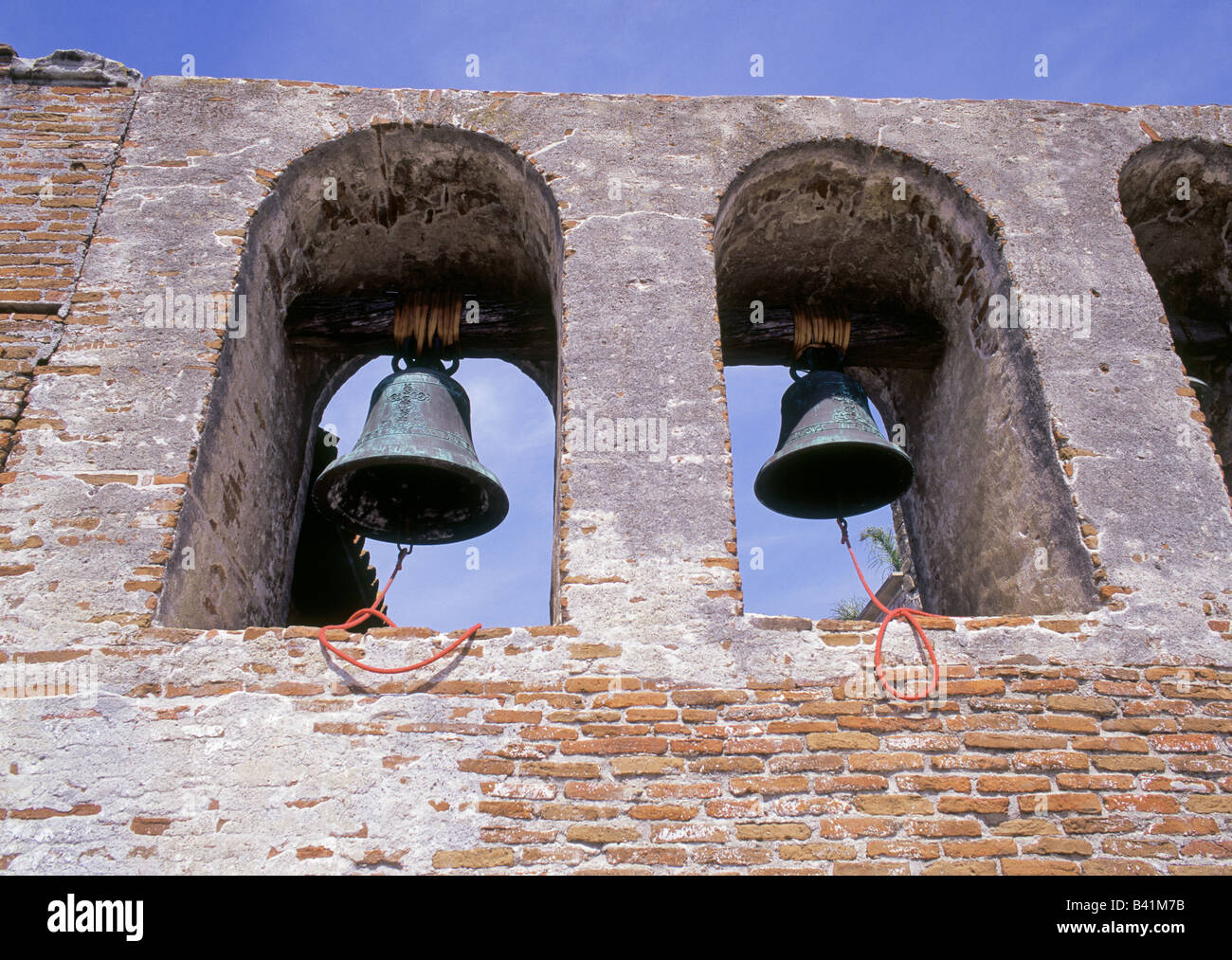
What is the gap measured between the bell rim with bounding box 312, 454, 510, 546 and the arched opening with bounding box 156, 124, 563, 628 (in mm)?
291

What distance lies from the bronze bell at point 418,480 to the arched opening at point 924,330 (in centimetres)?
155

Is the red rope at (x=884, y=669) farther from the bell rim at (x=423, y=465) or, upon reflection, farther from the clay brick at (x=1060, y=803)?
the bell rim at (x=423, y=465)

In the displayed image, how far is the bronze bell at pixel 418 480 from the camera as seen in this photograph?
392cm

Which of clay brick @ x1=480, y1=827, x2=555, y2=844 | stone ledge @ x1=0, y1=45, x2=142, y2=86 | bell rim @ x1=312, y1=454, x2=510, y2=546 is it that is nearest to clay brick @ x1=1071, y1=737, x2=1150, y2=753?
clay brick @ x1=480, y1=827, x2=555, y2=844

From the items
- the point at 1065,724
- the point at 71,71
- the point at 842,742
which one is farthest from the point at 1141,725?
the point at 71,71

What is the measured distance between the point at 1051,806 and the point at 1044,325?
206cm

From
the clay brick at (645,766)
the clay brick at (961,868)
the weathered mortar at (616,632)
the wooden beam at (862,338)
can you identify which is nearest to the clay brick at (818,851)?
the weathered mortar at (616,632)

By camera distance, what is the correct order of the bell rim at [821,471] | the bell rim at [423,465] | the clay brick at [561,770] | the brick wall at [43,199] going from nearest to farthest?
1. the clay brick at [561,770]
2. the bell rim at [423,465]
3. the brick wall at [43,199]
4. the bell rim at [821,471]

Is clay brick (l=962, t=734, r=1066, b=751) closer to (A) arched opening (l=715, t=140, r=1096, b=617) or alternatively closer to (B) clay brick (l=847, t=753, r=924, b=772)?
(B) clay brick (l=847, t=753, r=924, b=772)

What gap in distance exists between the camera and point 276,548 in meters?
4.67

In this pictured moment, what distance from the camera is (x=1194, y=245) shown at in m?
5.22
